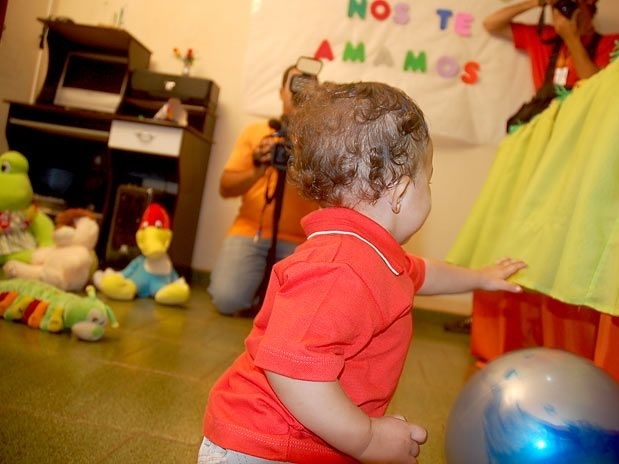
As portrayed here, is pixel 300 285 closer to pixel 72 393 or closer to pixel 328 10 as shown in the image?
pixel 72 393

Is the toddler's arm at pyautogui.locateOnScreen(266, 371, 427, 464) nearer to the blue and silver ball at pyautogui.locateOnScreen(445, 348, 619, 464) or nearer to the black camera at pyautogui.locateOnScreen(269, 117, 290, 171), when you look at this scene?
the blue and silver ball at pyautogui.locateOnScreen(445, 348, 619, 464)

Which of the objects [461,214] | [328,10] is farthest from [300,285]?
[328,10]

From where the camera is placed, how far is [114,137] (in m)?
2.23

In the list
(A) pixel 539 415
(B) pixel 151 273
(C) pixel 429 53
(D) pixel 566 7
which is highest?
(D) pixel 566 7

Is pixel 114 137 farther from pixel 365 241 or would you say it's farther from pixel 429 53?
pixel 365 241

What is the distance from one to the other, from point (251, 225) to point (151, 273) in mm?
479

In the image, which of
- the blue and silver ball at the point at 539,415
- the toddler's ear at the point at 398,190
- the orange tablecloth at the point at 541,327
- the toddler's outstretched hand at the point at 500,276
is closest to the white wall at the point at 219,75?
A: the orange tablecloth at the point at 541,327

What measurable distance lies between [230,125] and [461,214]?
1.31 metres

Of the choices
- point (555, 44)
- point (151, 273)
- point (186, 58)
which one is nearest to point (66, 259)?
point (151, 273)

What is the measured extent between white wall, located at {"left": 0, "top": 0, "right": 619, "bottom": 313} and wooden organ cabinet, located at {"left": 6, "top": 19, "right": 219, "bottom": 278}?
93 mm

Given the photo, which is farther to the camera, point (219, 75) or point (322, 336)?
point (219, 75)

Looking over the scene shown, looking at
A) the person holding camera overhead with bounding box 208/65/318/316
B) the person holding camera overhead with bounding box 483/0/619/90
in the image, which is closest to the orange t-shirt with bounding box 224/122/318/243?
the person holding camera overhead with bounding box 208/65/318/316

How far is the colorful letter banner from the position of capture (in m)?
2.47

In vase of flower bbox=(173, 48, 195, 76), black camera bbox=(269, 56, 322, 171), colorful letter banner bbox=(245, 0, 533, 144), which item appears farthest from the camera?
vase of flower bbox=(173, 48, 195, 76)
